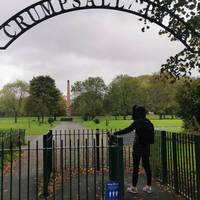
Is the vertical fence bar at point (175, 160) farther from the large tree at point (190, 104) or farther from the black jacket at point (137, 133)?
the large tree at point (190, 104)

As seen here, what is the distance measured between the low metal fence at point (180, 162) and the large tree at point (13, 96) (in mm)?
96930

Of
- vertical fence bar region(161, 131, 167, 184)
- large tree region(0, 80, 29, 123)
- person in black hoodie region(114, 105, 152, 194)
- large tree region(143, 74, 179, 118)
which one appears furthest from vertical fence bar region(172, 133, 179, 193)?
large tree region(0, 80, 29, 123)

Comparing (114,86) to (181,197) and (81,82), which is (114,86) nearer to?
(81,82)

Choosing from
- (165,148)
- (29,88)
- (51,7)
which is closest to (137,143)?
(165,148)

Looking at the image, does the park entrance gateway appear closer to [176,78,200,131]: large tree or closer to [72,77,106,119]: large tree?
[176,78,200,131]: large tree

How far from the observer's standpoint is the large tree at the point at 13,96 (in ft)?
350

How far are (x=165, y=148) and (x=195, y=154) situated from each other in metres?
2.65

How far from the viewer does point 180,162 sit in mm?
8930

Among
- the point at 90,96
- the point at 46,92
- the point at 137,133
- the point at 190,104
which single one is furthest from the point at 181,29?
the point at 46,92

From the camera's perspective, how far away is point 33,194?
9.64 metres

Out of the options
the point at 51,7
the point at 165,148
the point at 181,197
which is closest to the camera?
the point at 51,7

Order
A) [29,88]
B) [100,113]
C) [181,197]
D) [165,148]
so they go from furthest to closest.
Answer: [29,88]
[100,113]
[165,148]
[181,197]

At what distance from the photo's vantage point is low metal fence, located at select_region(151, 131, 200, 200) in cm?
793

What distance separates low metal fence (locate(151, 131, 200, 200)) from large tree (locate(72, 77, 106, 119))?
75276 millimetres
